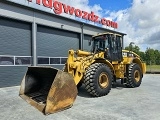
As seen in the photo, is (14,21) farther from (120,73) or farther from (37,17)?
(120,73)

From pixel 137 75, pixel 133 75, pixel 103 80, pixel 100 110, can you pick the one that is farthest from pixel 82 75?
pixel 137 75

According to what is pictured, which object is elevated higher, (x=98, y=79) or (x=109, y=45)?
(x=109, y=45)

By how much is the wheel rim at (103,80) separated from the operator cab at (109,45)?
1345mm

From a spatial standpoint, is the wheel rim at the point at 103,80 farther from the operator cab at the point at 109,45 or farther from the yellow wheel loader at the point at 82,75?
the operator cab at the point at 109,45

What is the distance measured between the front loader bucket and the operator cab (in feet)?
10.6

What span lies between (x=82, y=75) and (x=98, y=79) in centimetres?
65

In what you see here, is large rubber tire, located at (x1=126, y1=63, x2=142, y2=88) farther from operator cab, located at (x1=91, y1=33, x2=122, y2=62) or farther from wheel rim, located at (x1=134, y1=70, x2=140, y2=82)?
operator cab, located at (x1=91, y1=33, x2=122, y2=62)

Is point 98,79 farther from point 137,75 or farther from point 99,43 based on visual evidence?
point 137,75

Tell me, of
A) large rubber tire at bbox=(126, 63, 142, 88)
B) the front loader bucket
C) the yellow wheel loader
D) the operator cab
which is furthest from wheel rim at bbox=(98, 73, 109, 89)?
large rubber tire at bbox=(126, 63, 142, 88)

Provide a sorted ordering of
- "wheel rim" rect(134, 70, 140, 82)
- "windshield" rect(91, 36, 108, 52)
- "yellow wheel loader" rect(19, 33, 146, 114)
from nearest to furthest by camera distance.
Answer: "yellow wheel loader" rect(19, 33, 146, 114) → "windshield" rect(91, 36, 108, 52) → "wheel rim" rect(134, 70, 140, 82)

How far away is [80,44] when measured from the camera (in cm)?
1845

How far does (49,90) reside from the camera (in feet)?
21.0

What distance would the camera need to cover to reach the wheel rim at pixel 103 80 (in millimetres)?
8477

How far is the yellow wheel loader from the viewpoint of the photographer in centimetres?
611
